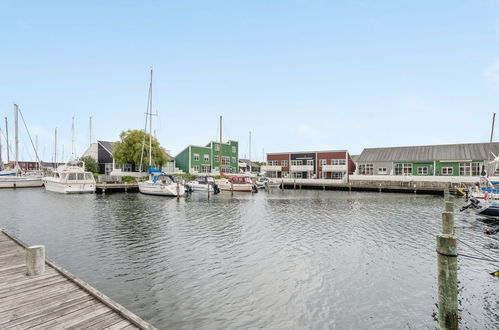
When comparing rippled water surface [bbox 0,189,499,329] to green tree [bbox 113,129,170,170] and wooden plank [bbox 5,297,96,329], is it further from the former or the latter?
green tree [bbox 113,129,170,170]

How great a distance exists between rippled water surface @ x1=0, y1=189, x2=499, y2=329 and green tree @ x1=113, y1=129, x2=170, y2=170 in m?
37.4

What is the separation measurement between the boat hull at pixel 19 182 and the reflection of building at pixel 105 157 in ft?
42.6

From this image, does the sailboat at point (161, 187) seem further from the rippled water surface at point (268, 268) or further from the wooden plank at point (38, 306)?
the wooden plank at point (38, 306)

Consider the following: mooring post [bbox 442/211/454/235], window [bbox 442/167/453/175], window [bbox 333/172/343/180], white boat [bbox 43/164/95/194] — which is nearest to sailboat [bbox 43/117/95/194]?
white boat [bbox 43/164/95/194]

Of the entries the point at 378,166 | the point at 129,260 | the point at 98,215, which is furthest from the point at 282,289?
the point at 378,166

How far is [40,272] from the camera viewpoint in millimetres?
8742

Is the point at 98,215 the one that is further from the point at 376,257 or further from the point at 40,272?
the point at 376,257

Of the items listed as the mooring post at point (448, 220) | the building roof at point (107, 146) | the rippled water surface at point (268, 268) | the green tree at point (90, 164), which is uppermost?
the building roof at point (107, 146)

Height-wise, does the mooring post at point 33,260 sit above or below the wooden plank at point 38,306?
above

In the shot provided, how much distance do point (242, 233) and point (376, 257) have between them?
840cm

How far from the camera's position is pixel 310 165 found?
72.3 m

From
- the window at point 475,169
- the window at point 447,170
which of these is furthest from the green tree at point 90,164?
the window at point 475,169

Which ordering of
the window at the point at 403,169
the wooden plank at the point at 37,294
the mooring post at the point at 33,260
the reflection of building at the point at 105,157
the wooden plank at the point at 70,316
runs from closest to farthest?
the wooden plank at the point at 70,316, the wooden plank at the point at 37,294, the mooring post at the point at 33,260, the window at the point at 403,169, the reflection of building at the point at 105,157

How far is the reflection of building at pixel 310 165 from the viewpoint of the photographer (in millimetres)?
68750
